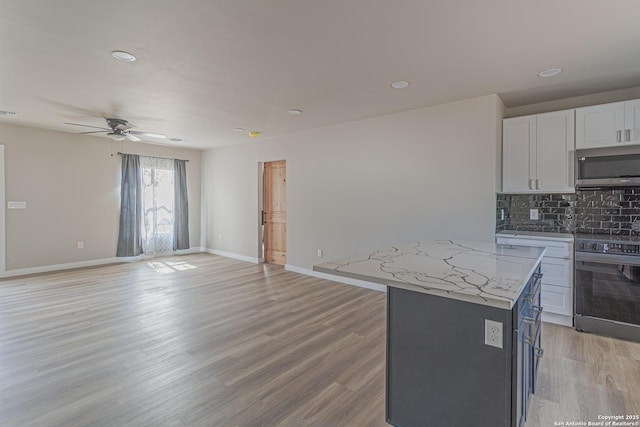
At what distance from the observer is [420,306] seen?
1.58 m

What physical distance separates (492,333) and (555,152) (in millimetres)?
3126

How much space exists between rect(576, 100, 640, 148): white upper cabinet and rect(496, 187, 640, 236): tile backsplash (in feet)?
1.78

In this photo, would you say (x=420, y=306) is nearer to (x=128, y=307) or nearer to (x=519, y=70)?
(x=519, y=70)

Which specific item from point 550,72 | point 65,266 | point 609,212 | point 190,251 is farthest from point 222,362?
point 190,251

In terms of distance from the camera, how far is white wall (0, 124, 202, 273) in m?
5.25

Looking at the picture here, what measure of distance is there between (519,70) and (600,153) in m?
1.33

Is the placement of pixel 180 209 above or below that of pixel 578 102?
below

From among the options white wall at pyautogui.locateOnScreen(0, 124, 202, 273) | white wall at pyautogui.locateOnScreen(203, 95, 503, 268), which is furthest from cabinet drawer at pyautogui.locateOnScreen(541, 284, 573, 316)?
white wall at pyautogui.locateOnScreen(0, 124, 202, 273)

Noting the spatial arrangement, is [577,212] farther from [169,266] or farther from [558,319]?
[169,266]

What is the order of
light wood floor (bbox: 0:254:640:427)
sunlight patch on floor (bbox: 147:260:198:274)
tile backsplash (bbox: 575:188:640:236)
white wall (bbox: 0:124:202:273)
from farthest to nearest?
1. sunlight patch on floor (bbox: 147:260:198:274)
2. white wall (bbox: 0:124:202:273)
3. tile backsplash (bbox: 575:188:640:236)
4. light wood floor (bbox: 0:254:640:427)

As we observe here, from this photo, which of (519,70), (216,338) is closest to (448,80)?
(519,70)

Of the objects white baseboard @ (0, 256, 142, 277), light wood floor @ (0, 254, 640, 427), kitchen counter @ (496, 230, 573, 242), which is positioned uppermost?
kitchen counter @ (496, 230, 573, 242)

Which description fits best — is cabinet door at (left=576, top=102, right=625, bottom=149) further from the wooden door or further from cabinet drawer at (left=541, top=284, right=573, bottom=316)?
the wooden door

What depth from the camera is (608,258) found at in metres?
2.96
